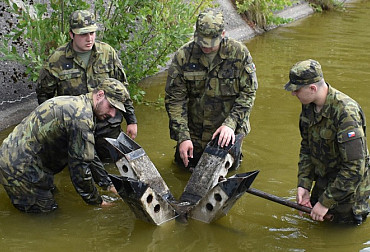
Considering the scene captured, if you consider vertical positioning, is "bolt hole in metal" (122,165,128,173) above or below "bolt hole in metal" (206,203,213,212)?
above

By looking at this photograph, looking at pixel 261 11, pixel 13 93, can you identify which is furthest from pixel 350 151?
pixel 261 11

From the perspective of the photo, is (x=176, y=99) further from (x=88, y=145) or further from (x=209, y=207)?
(x=88, y=145)

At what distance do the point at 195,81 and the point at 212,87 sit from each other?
211mm

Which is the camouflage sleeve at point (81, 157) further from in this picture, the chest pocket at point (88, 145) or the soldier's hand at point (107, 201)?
the soldier's hand at point (107, 201)

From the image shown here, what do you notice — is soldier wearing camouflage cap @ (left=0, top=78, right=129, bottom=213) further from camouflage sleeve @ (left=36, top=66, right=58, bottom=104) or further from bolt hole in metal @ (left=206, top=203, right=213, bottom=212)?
camouflage sleeve @ (left=36, top=66, right=58, bottom=104)

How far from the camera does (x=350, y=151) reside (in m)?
5.24

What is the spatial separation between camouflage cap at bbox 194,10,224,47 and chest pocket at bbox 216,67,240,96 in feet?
1.59

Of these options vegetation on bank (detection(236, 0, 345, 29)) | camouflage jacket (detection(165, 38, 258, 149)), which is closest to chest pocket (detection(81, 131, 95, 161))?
camouflage jacket (detection(165, 38, 258, 149))

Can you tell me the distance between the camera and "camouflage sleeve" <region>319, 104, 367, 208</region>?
5219 millimetres

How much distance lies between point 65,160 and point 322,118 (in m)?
2.53

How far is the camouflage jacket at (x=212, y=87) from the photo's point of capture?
22.7 ft

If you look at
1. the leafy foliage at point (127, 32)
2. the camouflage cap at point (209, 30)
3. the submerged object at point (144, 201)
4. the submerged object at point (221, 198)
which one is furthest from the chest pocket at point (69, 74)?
the submerged object at point (221, 198)

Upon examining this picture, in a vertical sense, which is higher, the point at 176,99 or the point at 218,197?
the point at 176,99

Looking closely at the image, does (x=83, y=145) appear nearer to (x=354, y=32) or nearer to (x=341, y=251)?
(x=341, y=251)
